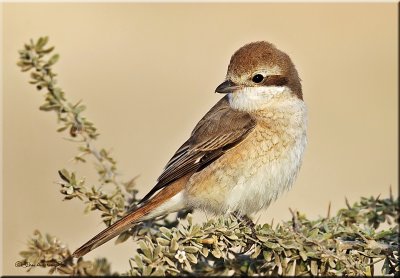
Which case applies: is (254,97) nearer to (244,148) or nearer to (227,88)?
(227,88)

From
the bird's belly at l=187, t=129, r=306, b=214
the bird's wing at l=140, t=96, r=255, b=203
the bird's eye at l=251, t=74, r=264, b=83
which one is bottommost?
the bird's belly at l=187, t=129, r=306, b=214

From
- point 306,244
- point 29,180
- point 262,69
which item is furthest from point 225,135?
point 29,180

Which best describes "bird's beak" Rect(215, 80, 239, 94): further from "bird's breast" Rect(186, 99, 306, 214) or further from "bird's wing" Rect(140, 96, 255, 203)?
"bird's breast" Rect(186, 99, 306, 214)

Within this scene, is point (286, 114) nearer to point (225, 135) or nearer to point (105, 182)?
point (225, 135)

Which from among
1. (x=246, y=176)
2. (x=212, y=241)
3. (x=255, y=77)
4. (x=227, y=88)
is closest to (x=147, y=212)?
(x=246, y=176)

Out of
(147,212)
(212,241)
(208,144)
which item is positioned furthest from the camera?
(208,144)

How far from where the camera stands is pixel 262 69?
15.1ft

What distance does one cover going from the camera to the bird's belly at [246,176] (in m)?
4.24

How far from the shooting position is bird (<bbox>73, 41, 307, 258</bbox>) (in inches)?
168

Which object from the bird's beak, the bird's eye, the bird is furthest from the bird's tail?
the bird's eye

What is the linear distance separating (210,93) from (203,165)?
4005 millimetres

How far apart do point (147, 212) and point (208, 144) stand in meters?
0.82

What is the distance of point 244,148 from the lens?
4328 millimetres

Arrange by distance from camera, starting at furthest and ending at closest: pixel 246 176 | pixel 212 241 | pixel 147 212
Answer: pixel 246 176 → pixel 147 212 → pixel 212 241
